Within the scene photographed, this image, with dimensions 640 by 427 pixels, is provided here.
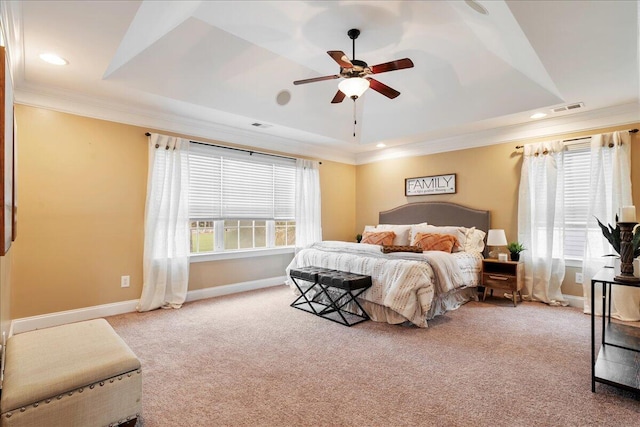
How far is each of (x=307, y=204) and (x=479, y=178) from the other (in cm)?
286

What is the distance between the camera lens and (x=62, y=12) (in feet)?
7.36

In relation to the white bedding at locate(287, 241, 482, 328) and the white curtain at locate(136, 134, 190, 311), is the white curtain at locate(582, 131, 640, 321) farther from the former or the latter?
the white curtain at locate(136, 134, 190, 311)

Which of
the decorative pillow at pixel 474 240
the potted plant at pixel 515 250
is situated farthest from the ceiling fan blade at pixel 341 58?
the potted plant at pixel 515 250

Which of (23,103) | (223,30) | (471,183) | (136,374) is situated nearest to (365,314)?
(136,374)

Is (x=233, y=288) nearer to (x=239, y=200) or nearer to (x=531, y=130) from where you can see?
(x=239, y=200)

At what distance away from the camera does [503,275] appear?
13.9 feet

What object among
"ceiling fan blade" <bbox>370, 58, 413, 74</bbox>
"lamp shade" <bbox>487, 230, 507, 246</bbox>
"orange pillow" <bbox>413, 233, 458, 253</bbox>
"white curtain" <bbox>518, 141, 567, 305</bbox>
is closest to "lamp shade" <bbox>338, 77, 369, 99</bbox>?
"ceiling fan blade" <bbox>370, 58, 413, 74</bbox>

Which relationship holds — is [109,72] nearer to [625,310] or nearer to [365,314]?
[365,314]

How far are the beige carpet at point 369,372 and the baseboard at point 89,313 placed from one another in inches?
7.0

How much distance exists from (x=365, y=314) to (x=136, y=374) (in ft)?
8.08

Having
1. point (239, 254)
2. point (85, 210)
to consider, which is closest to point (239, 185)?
point (239, 254)

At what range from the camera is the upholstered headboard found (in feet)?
16.2

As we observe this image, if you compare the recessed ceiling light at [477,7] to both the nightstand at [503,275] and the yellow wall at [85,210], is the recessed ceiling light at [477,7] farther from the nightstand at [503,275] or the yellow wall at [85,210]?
the nightstand at [503,275]

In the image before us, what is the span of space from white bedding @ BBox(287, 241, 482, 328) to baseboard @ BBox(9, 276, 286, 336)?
1544 millimetres
